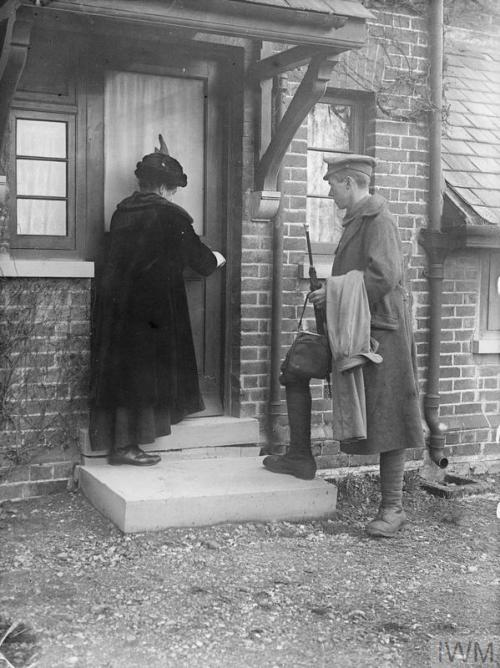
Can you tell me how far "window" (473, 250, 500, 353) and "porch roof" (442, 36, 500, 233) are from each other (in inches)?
21.7

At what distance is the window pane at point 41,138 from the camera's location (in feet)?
18.5

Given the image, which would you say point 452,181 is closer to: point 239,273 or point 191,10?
point 239,273

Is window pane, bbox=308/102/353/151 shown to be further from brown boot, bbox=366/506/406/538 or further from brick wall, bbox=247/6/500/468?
brown boot, bbox=366/506/406/538

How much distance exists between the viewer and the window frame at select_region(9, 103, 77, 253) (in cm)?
561

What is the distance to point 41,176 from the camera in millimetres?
5734

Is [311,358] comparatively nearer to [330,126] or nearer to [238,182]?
[238,182]

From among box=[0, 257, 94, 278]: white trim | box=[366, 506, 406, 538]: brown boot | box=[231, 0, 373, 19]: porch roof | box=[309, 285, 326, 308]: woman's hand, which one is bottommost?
box=[366, 506, 406, 538]: brown boot

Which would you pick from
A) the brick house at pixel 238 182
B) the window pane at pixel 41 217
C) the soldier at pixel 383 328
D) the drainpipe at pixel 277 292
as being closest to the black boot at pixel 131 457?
the brick house at pixel 238 182

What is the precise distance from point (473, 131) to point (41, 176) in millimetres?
3584

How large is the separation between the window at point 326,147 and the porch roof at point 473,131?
32.8 inches

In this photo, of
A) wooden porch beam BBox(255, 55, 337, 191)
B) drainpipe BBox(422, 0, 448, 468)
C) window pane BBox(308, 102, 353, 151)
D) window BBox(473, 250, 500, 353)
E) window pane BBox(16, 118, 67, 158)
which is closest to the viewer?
wooden porch beam BBox(255, 55, 337, 191)

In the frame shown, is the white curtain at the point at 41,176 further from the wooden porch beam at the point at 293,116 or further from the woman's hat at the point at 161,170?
the wooden porch beam at the point at 293,116

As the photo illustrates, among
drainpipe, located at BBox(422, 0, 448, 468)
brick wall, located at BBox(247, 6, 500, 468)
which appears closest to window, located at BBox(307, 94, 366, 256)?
brick wall, located at BBox(247, 6, 500, 468)

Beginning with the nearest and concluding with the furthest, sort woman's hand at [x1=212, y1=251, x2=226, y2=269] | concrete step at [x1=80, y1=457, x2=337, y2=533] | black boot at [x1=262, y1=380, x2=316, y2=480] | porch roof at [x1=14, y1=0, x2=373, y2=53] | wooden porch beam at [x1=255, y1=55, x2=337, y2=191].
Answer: porch roof at [x1=14, y1=0, x2=373, y2=53] → concrete step at [x1=80, y1=457, x2=337, y2=533] → wooden porch beam at [x1=255, y1=55, x2=337, y2=191] → black boot at [x1=262, y1=380, x2=316, y2=480] → woman's hand at [x1=212, y1=251, x2=226, y2=269]
